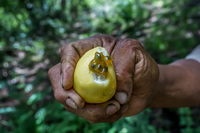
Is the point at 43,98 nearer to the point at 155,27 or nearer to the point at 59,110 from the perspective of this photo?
the point at 59,110

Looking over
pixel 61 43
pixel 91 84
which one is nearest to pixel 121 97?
pixel 91 84

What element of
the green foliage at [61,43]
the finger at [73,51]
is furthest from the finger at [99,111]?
the green foliage at [61,43]

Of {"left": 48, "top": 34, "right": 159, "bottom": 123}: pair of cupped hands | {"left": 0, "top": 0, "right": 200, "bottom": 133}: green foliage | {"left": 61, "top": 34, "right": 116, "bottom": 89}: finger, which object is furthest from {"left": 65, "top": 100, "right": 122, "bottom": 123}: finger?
{"left": 0, "top": 0, "right": 200, "bottom": 133}: green foliage

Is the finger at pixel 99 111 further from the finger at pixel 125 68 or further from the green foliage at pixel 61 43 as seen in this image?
the green foliage at pixel 61 43

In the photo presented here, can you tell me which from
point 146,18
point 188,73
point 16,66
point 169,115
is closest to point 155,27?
point 146,18

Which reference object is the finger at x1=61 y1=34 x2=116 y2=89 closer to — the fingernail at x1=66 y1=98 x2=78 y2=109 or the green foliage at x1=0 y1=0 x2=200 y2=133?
the fingernail at x1=66 y1=98 x2=78 y2=109

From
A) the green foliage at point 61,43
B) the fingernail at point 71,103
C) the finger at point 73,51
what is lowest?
the green foliage at point 61,43

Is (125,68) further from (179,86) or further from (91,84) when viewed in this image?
(179,86)
